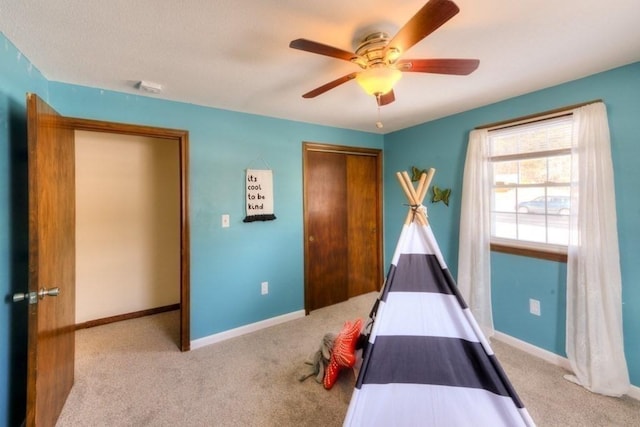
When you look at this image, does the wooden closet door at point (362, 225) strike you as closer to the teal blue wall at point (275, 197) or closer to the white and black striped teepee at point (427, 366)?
the teal blue wall at point (275, 197)

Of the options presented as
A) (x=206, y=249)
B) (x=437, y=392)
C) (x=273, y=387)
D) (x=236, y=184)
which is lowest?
(x=273, y=387)

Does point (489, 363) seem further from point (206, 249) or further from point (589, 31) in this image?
point (206, 249)

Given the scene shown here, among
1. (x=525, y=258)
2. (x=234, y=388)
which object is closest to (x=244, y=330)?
(x=234, y=388)

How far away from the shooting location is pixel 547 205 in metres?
2.39

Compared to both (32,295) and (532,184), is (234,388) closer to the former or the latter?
(32,295)

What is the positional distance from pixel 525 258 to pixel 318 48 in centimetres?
247

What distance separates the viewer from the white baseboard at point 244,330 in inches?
104

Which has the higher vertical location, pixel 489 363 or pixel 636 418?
pixel 489 363

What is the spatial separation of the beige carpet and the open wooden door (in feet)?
1.03

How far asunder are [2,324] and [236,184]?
180cm

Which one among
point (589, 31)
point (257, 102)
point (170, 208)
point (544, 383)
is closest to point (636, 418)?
point (544, 383)

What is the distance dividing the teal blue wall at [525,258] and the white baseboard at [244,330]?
1703 millimetres

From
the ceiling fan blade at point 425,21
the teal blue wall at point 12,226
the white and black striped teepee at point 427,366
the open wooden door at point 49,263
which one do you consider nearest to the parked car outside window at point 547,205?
the white and black striped teepee at point 427,366

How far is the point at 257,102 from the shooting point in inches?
100
